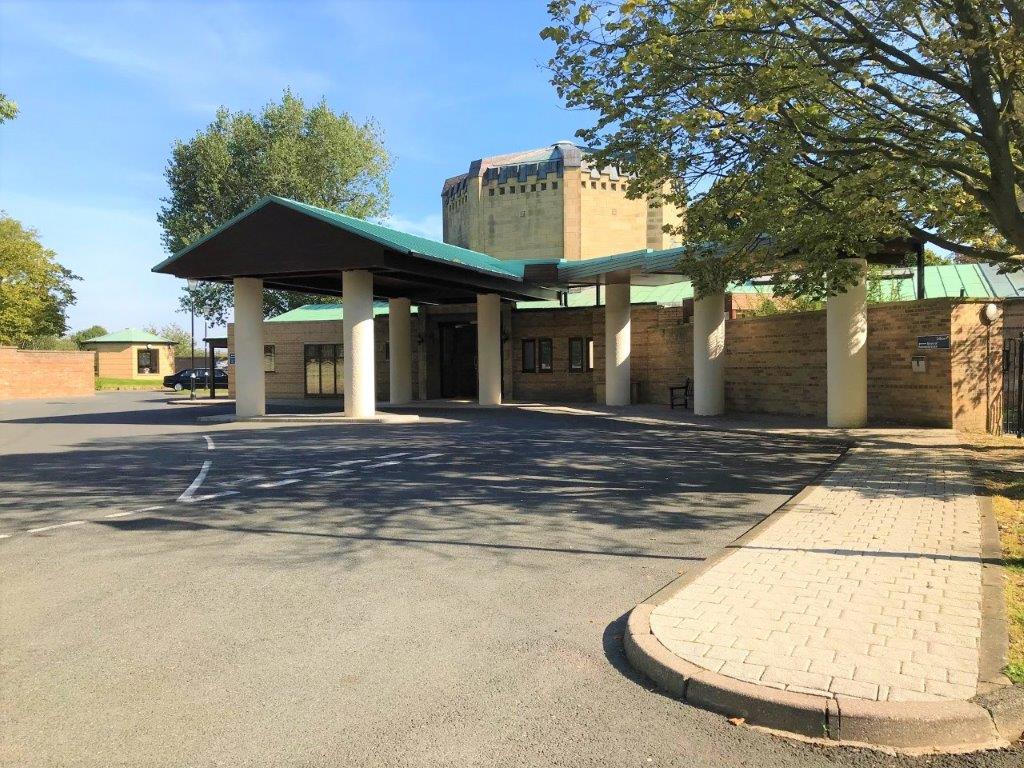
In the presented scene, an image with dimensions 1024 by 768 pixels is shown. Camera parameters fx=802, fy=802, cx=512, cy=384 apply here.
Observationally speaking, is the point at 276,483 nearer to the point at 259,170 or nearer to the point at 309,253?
the point at 309,253

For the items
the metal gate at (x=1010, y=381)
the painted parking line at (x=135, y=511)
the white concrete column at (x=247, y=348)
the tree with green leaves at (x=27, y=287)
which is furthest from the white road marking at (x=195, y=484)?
the tree with green leaves at (x=27, y=287)

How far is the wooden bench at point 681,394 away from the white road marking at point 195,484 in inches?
633

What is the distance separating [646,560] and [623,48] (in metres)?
6.54

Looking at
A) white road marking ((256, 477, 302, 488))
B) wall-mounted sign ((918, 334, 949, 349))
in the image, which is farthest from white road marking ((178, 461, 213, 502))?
wall-mounted sign ((918, 334, 949, 349))

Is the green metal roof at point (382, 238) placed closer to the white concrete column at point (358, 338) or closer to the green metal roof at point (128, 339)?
the white concrete column at point (358, 338)

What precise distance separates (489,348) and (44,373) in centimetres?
3188

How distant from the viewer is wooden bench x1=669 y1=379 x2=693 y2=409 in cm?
2570

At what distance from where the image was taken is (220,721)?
3.64m

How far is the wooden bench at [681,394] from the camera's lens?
25.7 meters

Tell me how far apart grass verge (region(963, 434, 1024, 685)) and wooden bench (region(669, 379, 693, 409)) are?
10785 millimetres

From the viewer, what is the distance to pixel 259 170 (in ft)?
149

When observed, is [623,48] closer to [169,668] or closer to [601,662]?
[601,662]

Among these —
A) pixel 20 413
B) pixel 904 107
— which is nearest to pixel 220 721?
pixel 904 107

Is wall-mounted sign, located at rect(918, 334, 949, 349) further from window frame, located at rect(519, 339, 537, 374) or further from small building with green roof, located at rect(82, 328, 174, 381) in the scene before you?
small building with green roof, located at rect(82, 328, 174, 381)
